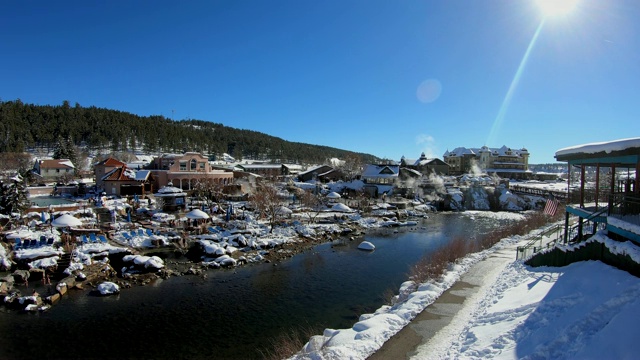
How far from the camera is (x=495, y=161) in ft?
262

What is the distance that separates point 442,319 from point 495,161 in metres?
77.5

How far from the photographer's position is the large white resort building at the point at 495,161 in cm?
7673

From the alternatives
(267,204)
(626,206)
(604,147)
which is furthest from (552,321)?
(267,204)

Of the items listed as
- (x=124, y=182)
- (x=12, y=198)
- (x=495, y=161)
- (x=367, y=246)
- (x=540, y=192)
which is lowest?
(x=367, y=246)

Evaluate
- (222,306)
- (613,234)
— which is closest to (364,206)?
(222,306)

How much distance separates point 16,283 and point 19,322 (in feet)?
15.1

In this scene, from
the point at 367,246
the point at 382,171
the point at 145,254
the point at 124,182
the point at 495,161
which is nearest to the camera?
the point at 145,254

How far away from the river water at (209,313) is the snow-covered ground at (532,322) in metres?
3.14

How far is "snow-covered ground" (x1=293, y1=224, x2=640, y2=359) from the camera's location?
672 cm

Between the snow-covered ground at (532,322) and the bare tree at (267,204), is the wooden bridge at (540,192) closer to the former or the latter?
the bare tree at (267,204)

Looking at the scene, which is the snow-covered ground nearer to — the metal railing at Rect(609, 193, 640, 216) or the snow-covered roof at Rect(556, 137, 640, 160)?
the metal railing at Rect(609, 193, 640, 216)

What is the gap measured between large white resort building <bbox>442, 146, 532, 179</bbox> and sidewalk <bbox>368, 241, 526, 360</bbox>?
66.6m

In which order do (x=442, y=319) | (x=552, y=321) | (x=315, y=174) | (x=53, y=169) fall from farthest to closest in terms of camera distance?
(x=315, y=174) < (x=53, y=169) < (x=442, y=319) < (x=552, y=321)

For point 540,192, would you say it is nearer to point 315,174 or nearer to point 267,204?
point 315,174
